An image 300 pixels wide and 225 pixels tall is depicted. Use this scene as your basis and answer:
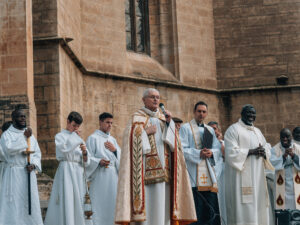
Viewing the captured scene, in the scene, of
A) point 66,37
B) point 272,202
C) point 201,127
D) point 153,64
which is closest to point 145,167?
point 201,127

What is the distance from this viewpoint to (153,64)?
68.4 feet

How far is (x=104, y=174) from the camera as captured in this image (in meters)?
11.7

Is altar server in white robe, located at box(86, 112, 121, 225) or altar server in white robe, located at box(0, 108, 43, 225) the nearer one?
altar server in white robe, located at box(0, 108, 43, 225)

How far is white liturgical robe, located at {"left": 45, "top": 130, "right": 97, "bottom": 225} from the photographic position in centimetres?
1105

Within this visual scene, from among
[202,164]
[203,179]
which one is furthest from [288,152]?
[203,179]

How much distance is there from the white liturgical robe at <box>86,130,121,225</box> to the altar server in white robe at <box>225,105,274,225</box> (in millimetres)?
1806

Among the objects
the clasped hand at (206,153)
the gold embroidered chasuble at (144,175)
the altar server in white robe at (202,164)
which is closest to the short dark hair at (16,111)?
the gold embroidered chasuble at (144,175)

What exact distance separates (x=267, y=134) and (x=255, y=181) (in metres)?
10.2

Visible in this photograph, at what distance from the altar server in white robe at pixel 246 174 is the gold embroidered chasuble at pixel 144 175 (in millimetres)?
1993

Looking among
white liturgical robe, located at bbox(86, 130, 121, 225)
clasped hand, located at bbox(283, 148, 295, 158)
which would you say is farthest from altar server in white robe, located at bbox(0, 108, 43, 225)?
clasped hand, located at bbox(283, 148, 295, 158)

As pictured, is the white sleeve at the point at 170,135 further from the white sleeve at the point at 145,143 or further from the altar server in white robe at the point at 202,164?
the altar server in white robe at the point at 202,164

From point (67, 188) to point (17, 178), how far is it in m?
0.86

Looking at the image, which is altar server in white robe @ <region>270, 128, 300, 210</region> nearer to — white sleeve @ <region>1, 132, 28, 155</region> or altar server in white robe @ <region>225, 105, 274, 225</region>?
altar server in white robe @ <region>225, 105, 274, 225</region>

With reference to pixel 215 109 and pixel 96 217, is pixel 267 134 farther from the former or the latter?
pixel 96 217
